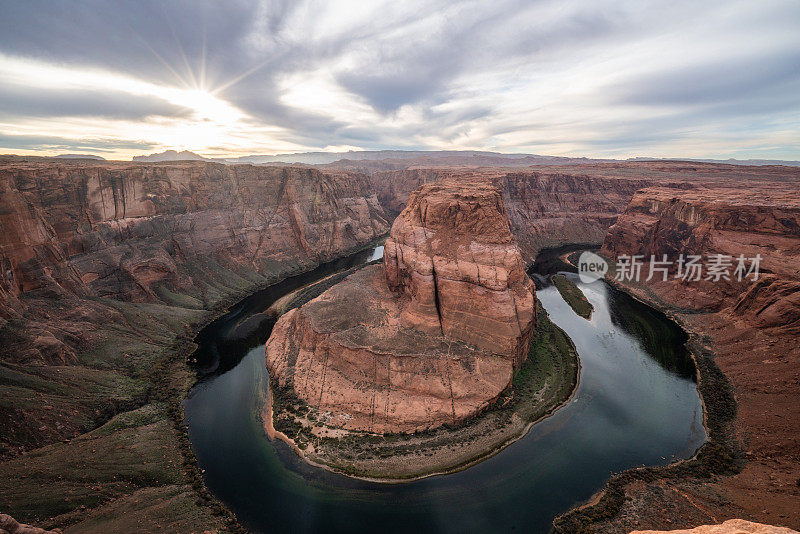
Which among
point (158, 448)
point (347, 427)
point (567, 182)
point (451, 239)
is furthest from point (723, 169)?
point (158, 448)

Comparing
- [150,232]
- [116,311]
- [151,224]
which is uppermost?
[151,224]

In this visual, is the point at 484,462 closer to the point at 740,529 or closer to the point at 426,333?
the point at 426,333

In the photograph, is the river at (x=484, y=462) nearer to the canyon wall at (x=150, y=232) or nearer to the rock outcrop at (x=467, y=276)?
the rock outcrop at (x=467, y=276)

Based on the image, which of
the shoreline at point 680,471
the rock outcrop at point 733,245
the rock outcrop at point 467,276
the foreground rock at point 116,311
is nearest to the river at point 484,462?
the shoreline at point 680,471

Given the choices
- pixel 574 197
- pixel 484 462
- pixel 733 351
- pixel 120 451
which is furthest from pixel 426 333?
pixel 574 197

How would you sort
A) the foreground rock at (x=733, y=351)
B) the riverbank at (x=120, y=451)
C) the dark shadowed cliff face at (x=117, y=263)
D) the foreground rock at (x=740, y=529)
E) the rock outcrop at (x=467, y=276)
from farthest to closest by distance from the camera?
the rock outcrop at (x=467, y=276), the dark shadowed cliff face at (x=117, y=263), the foreground rock at (x=733, y=351), the riverbank at (x=120, y=451), the foreground rock at (x=740, y=529)
